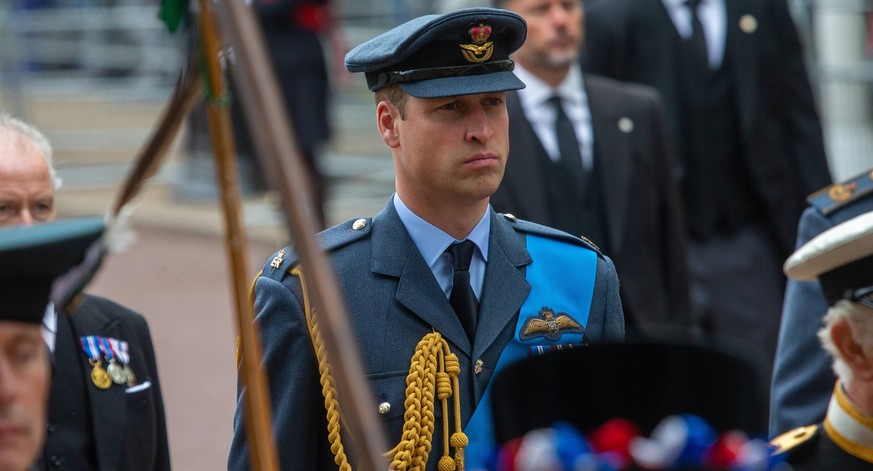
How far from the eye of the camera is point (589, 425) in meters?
2.25

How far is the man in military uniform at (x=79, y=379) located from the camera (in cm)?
360

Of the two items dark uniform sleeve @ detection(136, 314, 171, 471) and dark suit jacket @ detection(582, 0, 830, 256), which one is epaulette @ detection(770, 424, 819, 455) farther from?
dark suit jacket @ detection(582, 0, 830, 256)

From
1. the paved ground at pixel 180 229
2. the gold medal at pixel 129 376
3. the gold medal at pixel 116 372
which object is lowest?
the paved ground at pixel 180 229

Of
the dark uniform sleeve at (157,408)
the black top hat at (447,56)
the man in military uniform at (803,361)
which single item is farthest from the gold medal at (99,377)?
the man in military uniform at (803,361)

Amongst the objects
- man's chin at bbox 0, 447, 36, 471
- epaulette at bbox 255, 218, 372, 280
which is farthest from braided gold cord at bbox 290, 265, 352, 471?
man's chin at bbox 0, 447, 36, 471

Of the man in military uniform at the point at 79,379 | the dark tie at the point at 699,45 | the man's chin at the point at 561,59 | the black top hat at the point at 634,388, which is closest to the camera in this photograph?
the black top hat at the point at 634,388

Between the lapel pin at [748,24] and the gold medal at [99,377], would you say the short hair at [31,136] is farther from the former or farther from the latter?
the lapel pin at [748,24]

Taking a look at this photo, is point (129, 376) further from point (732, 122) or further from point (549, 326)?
point (732, 122)

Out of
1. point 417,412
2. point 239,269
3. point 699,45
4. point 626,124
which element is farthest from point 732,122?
point 239,269

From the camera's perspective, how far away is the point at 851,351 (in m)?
3.49

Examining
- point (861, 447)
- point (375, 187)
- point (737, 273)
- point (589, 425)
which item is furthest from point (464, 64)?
point (375, 187)

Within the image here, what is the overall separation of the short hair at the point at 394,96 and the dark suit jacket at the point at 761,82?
277 centimetres

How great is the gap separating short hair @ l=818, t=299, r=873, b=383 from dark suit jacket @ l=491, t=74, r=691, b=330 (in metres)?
1.72

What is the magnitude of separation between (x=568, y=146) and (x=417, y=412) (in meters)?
2.24
